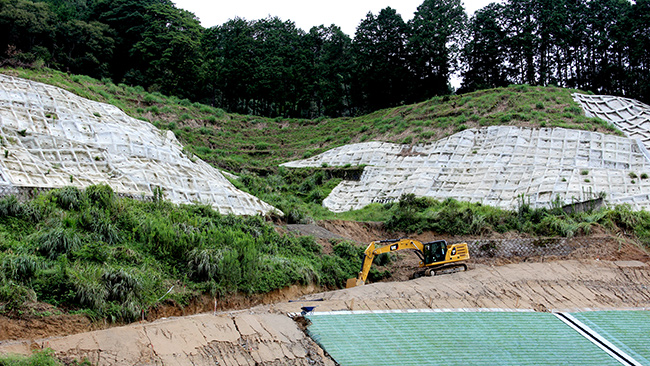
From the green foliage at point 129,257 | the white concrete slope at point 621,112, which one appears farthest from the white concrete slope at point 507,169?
the green foliage at point 129,257

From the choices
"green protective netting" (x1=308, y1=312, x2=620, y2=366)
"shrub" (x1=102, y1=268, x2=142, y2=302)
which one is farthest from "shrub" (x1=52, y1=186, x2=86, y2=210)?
"green protective netting" (x1=308, y1=312, x2=620, y2=366)

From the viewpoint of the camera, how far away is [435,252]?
1781cm

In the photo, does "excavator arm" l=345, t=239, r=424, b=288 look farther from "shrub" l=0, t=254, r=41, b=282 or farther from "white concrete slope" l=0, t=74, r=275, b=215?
"shrub" l=0, t=254, r=41, b=282

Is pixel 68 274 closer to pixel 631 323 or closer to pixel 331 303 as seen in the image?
pixel 331 303

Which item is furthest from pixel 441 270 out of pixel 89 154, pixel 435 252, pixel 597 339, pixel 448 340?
pixel 89 154

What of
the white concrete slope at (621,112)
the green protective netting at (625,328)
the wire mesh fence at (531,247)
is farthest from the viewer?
the white concrete slope at (621,112)

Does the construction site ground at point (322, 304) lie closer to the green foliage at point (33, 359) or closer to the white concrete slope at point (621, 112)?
the green foliage at point (33, 359)

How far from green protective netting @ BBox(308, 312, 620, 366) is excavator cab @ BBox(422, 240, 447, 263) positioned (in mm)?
3828

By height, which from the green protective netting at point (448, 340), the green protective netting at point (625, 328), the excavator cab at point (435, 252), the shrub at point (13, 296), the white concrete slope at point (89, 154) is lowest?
the green protective netting at point (625, 328)

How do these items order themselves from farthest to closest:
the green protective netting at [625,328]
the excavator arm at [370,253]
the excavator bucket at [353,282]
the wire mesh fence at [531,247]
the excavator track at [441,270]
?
1. the wire mesh fence at [531,247]
2. the excavator track at [441,270]
3. the excavator arm at [370,253]
4. the excavator bucket at [353,282]
5. the green protective netting at [625,328]

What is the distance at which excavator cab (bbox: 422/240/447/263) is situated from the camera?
697 inches

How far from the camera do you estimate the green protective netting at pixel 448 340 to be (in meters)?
10.9

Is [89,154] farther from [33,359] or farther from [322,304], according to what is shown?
[33,359]

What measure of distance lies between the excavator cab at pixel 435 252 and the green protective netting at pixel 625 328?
437cm
